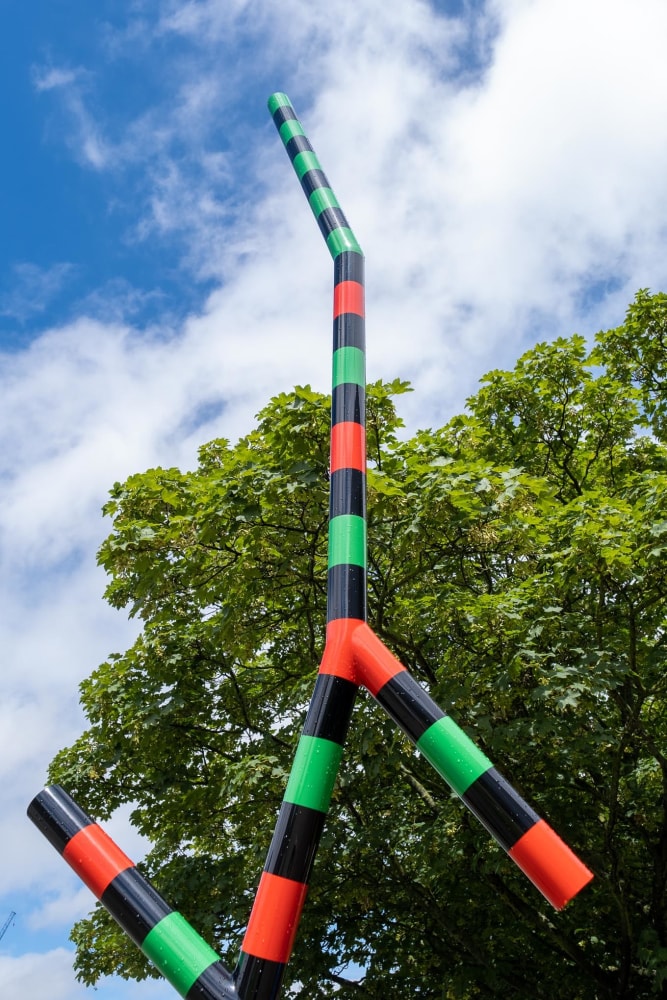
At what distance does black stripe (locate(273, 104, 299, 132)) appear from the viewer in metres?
4.62

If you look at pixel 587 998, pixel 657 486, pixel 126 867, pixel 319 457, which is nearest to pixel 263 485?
pixel 319 457

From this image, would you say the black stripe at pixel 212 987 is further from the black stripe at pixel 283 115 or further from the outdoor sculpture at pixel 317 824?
the black stripe at pixel 283 115

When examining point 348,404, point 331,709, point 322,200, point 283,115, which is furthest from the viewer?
point 283,115

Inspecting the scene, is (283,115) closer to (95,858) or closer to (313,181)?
(313,181)

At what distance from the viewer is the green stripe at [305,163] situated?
169 inches

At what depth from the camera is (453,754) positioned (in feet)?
8.39

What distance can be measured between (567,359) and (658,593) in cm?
384

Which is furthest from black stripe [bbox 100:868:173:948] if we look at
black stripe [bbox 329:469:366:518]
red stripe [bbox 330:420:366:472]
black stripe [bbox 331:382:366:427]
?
black stripe [bbox 331:382:366:427]

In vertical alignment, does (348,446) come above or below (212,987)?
above

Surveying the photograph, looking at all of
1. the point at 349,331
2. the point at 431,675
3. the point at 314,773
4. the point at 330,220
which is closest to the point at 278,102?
the point at 330,220

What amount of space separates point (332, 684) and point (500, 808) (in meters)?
0.65

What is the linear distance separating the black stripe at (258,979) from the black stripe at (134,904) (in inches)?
11.7

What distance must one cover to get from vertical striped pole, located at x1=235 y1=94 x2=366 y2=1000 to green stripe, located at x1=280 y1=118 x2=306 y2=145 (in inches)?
26.1

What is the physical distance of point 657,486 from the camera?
6945 millimetres
